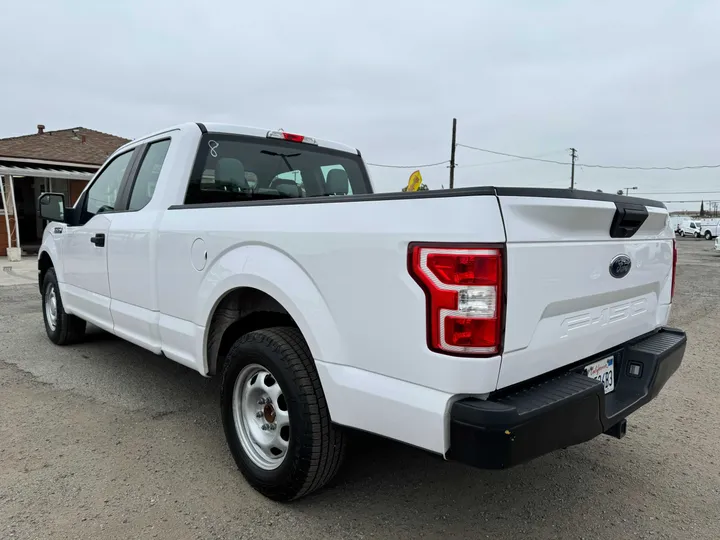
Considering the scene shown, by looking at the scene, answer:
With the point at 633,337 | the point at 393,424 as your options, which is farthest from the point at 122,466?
the point at 633,337

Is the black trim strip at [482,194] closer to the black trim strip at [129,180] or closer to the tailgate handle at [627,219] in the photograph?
the tailgate handle at [627,219]

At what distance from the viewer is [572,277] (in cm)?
200

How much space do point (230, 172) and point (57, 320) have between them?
3.00m

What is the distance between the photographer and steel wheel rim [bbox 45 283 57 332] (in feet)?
17.2

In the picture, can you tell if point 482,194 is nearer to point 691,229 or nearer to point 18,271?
point 18,271

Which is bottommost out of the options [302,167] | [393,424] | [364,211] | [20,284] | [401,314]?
[20,284]

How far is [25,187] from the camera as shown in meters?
19.2

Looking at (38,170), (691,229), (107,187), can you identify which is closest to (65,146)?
(38,170)

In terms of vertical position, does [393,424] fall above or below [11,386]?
above

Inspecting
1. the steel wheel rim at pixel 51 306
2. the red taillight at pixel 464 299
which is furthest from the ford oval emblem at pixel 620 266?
the steel wheel rim at pixel 51 306

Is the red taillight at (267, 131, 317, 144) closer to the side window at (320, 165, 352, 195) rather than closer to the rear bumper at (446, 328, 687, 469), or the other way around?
the side window at (320, 165, 352, 195)

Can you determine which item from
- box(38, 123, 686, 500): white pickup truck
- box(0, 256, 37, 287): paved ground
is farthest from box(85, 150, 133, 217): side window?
box(0, 256, 37, 287): paved ground

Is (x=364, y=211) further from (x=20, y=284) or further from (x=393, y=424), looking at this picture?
(x=20, y=284)

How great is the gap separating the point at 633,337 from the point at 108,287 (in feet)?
11.5
